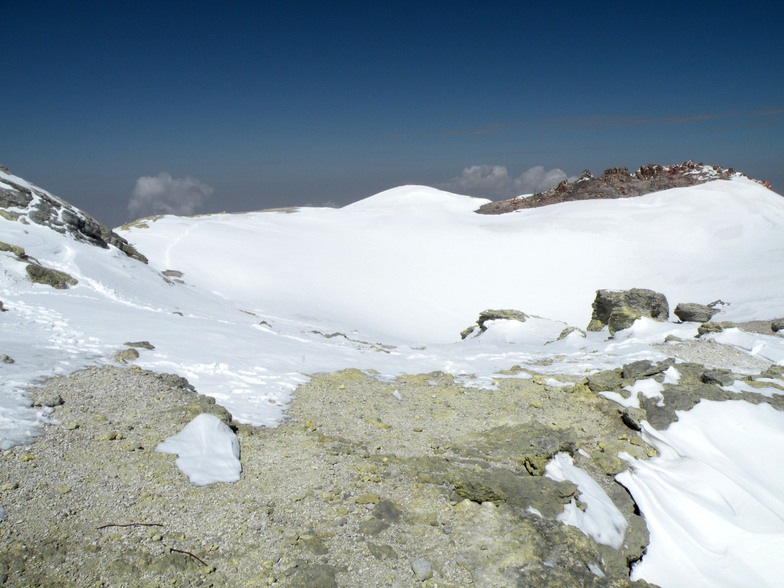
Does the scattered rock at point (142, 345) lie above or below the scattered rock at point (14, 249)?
below

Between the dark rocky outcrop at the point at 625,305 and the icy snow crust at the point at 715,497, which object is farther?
the dark rocky outcrop at the point at 625,305

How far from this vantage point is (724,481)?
5750 millimetres

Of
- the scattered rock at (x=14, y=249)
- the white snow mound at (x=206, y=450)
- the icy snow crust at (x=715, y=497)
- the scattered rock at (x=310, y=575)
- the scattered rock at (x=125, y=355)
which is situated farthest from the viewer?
the scattered rock at (x=14, y=249)

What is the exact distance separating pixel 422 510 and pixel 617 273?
23.1 meters

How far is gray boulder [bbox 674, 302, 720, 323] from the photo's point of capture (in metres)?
16.6

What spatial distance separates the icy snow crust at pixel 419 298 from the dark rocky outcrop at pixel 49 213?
84 centimetres

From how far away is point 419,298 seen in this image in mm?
21031

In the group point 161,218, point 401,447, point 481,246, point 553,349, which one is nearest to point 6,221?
point 161,218

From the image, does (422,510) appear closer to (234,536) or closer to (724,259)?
(234,536)

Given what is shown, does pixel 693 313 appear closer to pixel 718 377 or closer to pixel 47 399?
pixel 718 377

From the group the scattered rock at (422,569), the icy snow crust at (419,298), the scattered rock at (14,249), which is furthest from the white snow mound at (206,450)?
the scattered rock at (14,249)

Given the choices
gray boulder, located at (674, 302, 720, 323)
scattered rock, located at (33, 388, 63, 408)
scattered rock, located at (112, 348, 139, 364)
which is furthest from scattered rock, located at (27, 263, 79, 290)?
gray boulder, located at (674, 302, 720, 323)

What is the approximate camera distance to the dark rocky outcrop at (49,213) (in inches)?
570

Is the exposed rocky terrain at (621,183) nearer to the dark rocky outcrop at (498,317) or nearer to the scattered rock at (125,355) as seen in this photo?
the dark rocky outcrop at (498,317)
